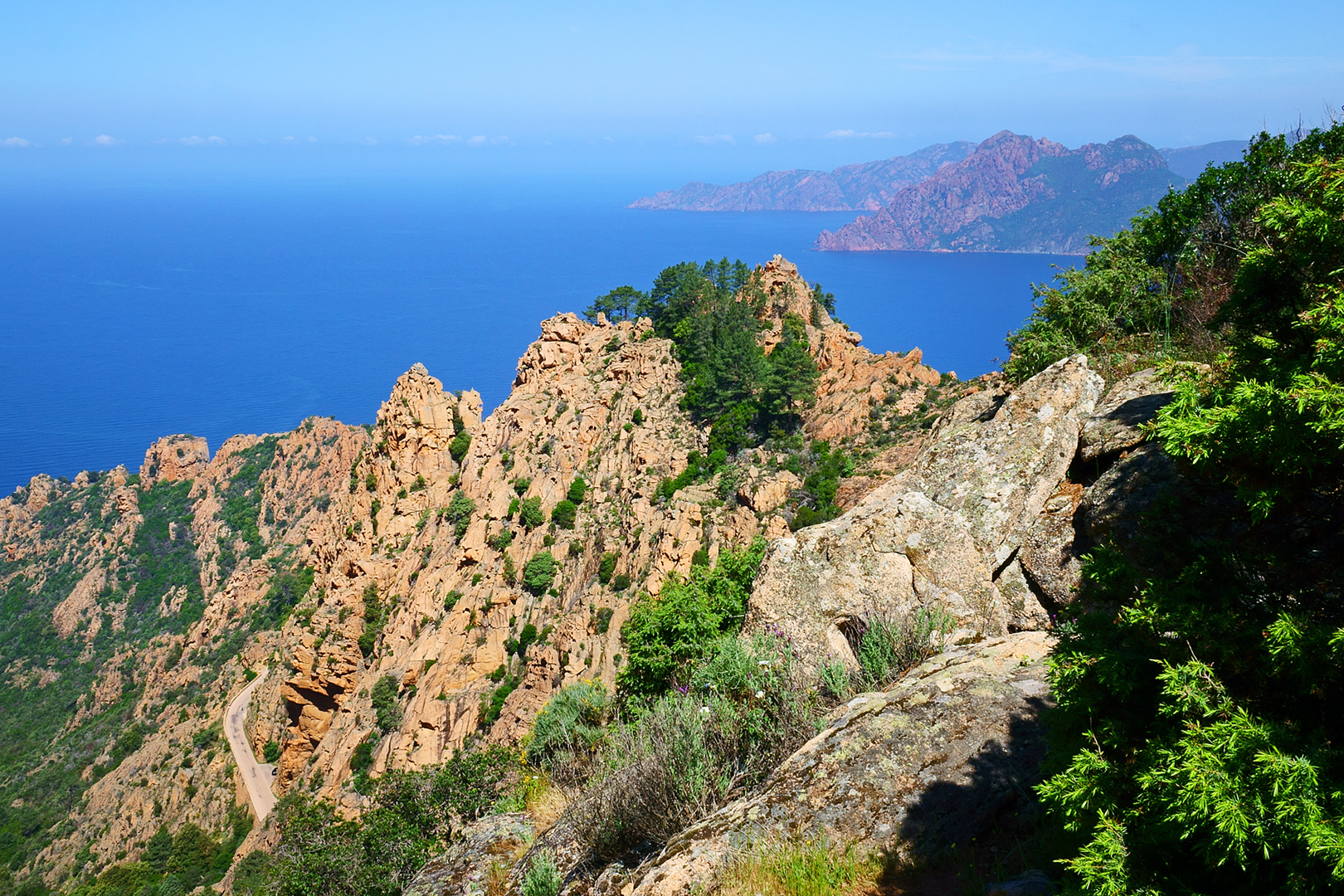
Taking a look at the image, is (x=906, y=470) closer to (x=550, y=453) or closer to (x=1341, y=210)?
(x=1341, y=210)

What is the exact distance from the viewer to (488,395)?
474ft

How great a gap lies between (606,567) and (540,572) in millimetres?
4214

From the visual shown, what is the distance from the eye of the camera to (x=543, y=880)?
6.97 meters

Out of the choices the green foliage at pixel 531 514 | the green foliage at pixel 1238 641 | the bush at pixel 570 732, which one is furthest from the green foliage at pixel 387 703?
the green foliage at pixel 1238 641

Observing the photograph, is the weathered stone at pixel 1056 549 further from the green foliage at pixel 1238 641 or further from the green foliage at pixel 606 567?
the green foliage at pixel 606 567

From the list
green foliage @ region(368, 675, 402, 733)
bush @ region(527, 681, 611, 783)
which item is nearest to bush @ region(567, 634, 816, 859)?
bush @ region(527, 681, 611, 783)

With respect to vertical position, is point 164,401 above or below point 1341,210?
below

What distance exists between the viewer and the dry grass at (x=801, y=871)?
5.45m

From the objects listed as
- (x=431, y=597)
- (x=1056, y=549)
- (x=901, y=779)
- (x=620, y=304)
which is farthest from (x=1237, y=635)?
(x=620, y=304)

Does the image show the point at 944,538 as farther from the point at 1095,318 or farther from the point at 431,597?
the point at 431,597

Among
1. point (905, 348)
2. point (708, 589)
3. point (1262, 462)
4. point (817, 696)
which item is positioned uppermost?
point (1262, 462)

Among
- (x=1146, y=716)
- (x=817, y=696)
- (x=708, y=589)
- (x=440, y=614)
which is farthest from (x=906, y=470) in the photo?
(x=440, y=614)

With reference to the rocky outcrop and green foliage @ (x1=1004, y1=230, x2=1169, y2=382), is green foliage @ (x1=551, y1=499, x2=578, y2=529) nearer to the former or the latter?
green foliage @ (x1=1004, y1=230, x2=1169, y2=382)

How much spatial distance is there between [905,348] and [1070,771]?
442 feet
